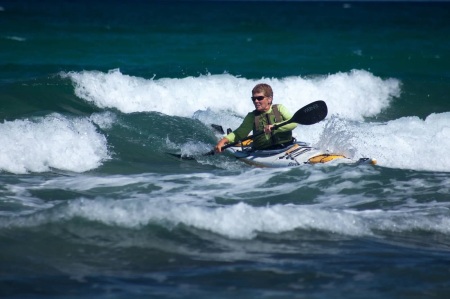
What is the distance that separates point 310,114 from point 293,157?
73cm

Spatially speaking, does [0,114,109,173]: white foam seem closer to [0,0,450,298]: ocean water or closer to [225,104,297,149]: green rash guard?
[0,0,450,298]: ocean water

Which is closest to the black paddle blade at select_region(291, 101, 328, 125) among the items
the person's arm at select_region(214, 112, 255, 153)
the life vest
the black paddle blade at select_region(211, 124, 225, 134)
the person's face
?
the life vest

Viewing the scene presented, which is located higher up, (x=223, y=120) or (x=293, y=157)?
(x=223, y=120)

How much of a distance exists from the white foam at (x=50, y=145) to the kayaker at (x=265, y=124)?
188cm

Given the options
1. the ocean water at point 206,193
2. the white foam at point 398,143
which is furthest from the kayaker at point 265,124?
the white foam at point 398,143

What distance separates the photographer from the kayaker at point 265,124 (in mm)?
10023

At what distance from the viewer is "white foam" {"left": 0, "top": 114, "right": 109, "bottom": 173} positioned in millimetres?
10438

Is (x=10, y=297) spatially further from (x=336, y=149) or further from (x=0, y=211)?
(x=336, y=149)

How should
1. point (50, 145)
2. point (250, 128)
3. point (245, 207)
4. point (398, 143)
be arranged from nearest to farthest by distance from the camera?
point (245, 207), point (250, 128), point (50, 145), point (398, 143)

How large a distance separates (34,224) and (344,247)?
262cm

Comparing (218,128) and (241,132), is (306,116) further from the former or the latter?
(218,128)

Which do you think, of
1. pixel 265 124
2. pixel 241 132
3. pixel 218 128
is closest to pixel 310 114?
pixel 265 124

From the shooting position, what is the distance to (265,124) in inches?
401

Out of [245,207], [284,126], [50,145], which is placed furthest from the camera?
[50,145]
